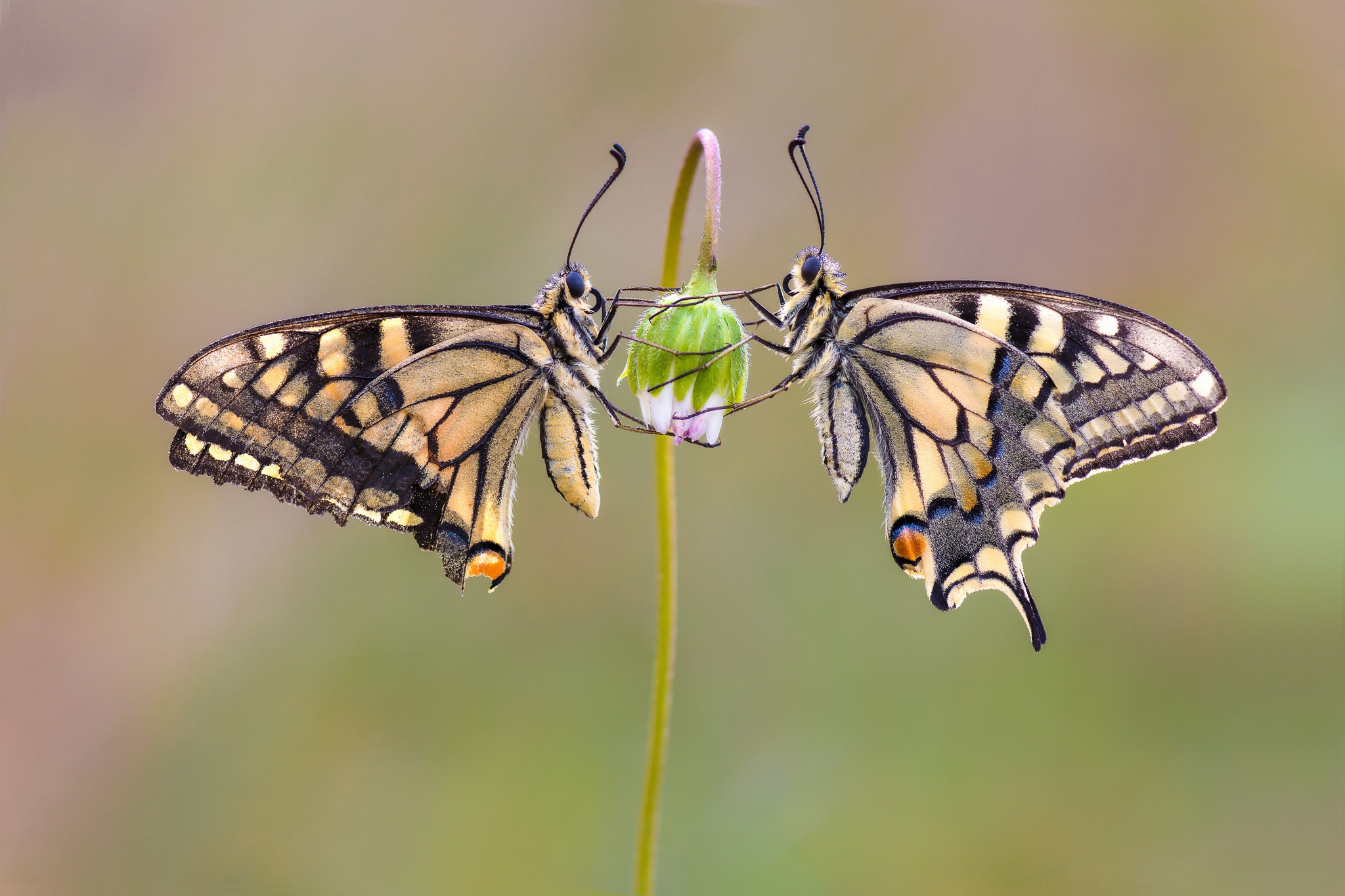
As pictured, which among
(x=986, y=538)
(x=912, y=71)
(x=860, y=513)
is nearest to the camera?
(x=986, y=538)

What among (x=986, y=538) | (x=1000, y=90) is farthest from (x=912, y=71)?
(x=986, y=538)

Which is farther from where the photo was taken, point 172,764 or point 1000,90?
point 1000,90

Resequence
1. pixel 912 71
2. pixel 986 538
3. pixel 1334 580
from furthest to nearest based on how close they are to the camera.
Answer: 1. pixel 912 71
2. pixel 1334 580
3. pixel 986 538

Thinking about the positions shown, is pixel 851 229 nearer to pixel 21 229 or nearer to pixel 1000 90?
pixel 1000 90

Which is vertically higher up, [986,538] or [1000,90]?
[1000,90]

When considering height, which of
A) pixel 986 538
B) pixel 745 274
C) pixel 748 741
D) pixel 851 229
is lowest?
pixel 748 741

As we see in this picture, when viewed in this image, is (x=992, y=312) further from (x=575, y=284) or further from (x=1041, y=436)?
(x=575, y=284)

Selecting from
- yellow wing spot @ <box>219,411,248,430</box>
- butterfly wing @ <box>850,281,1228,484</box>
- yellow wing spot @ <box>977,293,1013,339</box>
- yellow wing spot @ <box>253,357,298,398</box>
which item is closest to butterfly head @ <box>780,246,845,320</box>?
butterfly wing @ <box>850,281,1228,484</box>

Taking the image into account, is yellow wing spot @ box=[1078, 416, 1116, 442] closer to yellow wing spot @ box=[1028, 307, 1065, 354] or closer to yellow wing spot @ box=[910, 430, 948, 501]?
yellow wing spot @ box=[1028, 307, 1065, 354]
